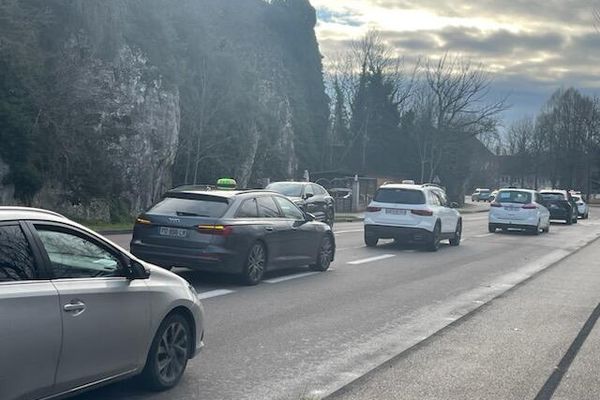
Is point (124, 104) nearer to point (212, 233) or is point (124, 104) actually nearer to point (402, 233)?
point (402, 233)

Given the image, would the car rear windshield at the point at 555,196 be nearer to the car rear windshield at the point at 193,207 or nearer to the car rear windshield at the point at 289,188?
the car rear windshield at the point at 289,188

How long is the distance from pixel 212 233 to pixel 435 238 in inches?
398

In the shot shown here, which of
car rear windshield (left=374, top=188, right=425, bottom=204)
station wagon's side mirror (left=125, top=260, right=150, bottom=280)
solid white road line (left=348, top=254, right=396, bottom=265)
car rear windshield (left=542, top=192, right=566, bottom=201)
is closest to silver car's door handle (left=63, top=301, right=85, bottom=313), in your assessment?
station wagon's side mirror (left=125, top=260, right=150, bottom=280)

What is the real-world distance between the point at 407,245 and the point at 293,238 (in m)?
9.28

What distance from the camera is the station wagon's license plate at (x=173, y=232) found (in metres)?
11.7

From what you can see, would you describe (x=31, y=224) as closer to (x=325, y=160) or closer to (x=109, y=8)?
(x=109, y=8)

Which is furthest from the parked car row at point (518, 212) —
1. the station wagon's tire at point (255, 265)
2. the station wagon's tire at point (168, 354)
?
the station wagon's tire at point (168, 354)

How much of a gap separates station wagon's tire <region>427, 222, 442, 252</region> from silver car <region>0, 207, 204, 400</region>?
570 inches

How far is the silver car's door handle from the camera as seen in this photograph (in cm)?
504

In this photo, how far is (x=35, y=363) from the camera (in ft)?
15.6

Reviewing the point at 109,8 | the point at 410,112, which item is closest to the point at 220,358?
the point at 109,8

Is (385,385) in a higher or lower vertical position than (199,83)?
lower

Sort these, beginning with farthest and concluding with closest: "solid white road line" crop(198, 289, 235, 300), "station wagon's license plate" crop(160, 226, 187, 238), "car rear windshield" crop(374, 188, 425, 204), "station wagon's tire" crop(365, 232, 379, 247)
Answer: "station wagon's tire" crop(365, 232, 379, 247) → "car rear windshield" crop(374, 188, 425, 204) → "station wagon's license plate" crop(160, 226, 187, 238) → "solid white road line" crop(198, 289, 235, 300)

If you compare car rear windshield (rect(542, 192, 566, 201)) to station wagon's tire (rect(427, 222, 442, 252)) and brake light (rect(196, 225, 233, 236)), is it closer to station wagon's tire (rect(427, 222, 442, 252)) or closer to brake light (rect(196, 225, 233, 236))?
station wagon's tire (rect(427, 222, 442, 252))
